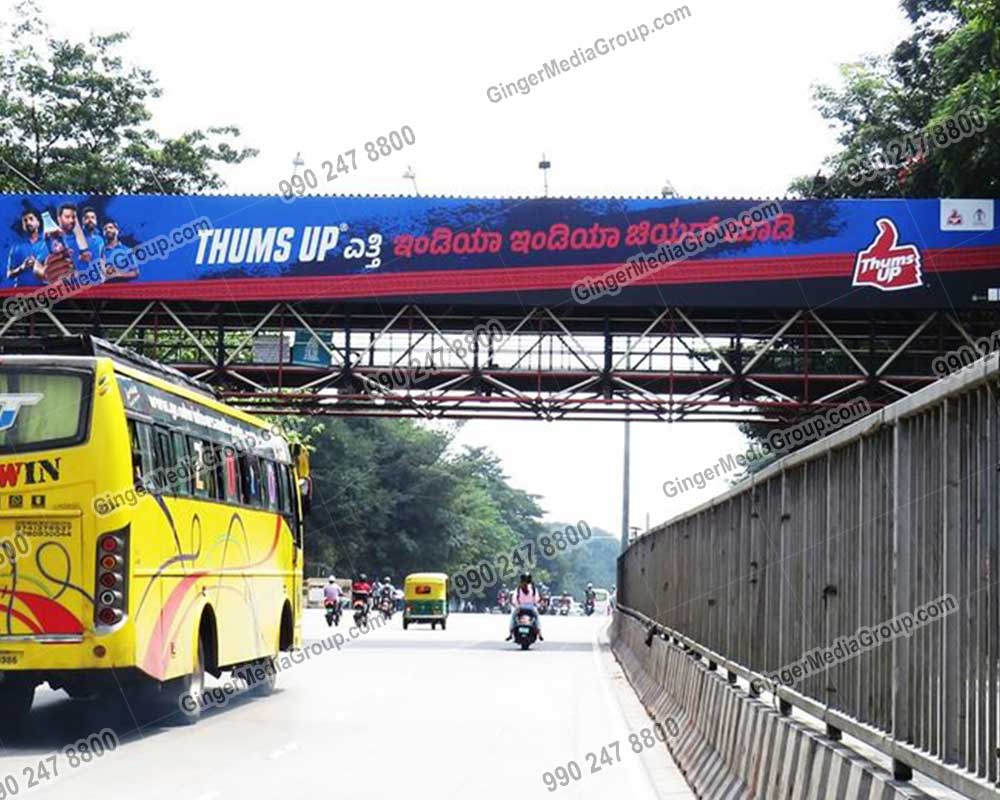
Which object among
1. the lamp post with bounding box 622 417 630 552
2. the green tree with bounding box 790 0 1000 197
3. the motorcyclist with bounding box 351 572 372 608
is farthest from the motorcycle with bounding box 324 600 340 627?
the green tree with bounding box 790 0 1000 197

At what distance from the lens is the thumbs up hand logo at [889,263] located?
3116 centimetres

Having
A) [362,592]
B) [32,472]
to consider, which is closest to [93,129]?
[362,592]

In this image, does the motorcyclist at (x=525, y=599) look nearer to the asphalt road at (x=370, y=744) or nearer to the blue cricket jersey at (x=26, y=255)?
the asphalt road at (x=370, y=744)

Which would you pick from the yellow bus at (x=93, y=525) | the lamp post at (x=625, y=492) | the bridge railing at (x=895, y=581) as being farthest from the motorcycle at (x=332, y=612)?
the bridge railing at (x=895, y=581)

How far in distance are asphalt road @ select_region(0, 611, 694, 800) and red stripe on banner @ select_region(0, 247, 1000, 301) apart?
8296 millimetres

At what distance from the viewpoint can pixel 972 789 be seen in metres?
5.12

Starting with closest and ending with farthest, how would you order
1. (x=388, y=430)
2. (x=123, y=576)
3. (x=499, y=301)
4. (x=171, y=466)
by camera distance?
(x=123, y=576) → (x=171, y=466) → (x=499, y=301) → (x=388, y=430)

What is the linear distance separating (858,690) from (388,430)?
93636 mm

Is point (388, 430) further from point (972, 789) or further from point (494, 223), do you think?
point (972, 789)

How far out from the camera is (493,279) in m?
31.1

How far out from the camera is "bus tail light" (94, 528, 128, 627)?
13984 mm

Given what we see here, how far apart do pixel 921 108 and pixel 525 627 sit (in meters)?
17.0

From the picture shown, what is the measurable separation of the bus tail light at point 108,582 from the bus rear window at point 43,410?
0.90m

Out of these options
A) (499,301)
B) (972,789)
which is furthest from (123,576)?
(499,301)
